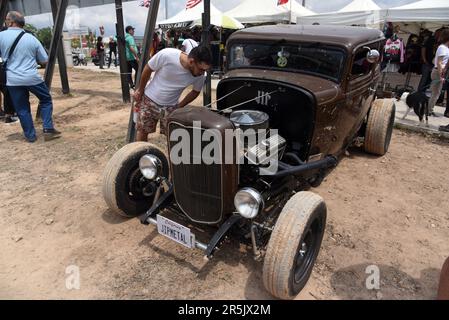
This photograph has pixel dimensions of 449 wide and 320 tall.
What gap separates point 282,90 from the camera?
3242 mm

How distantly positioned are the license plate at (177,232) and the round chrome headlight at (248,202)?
1.42 ft

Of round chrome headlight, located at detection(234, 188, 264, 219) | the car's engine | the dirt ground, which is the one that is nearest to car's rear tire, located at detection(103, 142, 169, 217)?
the dirt ground

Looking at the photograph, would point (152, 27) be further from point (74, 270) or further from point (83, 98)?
point (83, 98)

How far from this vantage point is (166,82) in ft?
12.5

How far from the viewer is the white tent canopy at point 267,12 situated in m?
13.3

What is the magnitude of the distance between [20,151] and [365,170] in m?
5.30

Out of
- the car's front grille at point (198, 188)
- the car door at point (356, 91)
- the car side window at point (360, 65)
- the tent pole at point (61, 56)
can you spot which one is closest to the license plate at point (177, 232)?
the car's front grille at point (198, 188)

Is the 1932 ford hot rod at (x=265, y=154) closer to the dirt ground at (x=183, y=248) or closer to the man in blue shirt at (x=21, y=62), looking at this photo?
the dirt ground at (x=183, y=248)

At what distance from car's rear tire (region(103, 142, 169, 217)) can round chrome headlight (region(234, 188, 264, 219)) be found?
1.09 m

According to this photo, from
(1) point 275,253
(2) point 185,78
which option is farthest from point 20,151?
(1) point 275,253

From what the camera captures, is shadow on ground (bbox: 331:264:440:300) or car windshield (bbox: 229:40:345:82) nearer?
shadow on ground (bbox: 331:264:440:300)

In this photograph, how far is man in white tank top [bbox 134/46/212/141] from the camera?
3.50m

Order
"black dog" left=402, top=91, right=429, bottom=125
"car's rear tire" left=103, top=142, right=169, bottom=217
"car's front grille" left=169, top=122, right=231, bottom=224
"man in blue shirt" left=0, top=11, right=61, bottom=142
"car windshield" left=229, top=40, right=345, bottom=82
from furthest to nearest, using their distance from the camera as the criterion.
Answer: "black dog" left=402, top=91, right=429, bottom=125, "man in blue shirt" left=0, top=11, right=61, bottom=142, "car windshield" left=229, top=40, right=345, bottom=82, "car's rear tire" left=103, top=142, right=169, bottom=217, "car's front grille" left=169, top=122, right=231, bottom=224

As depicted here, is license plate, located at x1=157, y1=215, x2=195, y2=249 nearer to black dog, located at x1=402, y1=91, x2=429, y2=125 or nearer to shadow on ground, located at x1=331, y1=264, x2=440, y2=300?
shadow on ground, located at x1=331, y1=264, x2=440, y2=300
